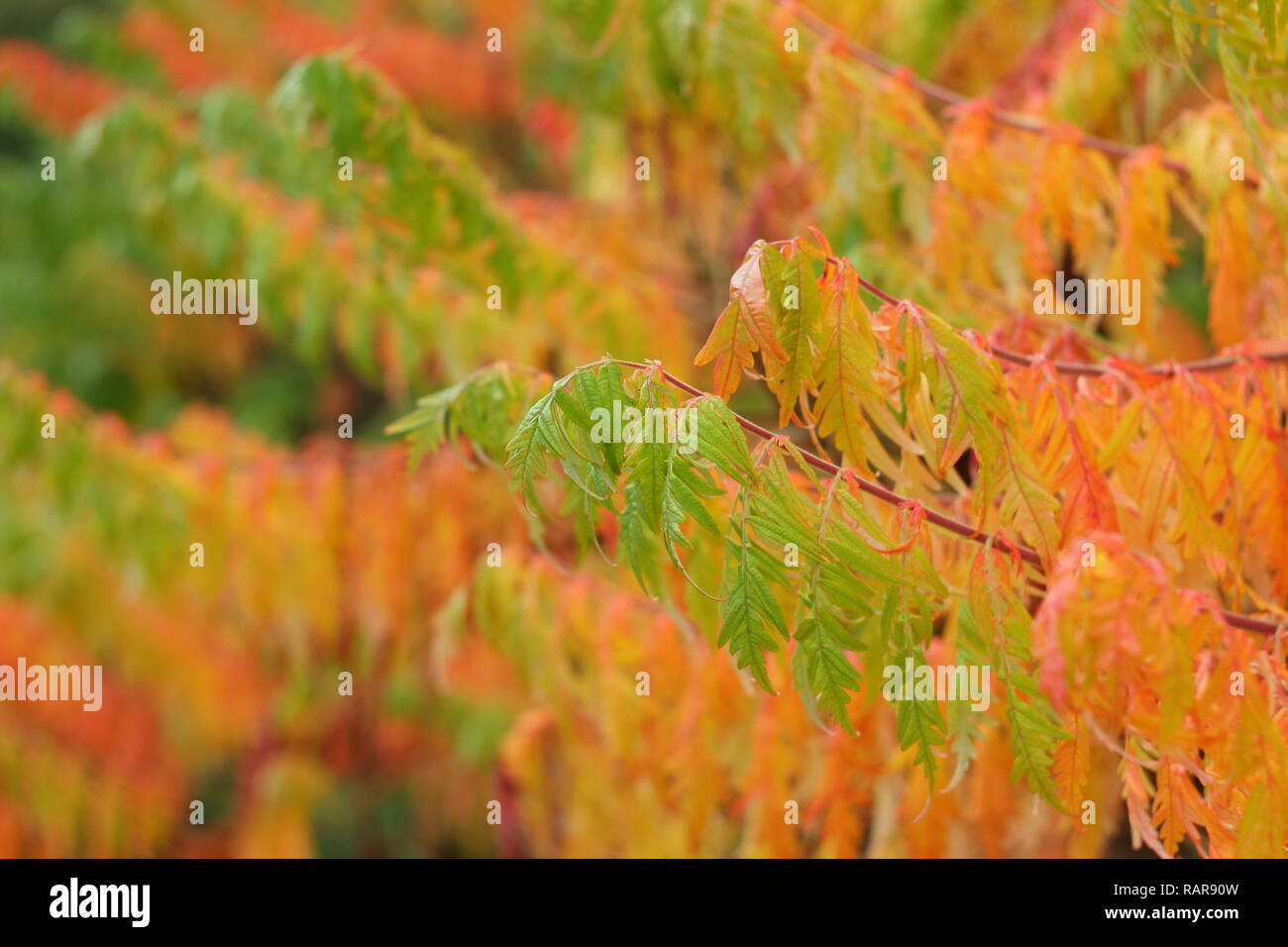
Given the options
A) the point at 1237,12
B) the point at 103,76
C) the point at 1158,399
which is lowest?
the point at 1158,399

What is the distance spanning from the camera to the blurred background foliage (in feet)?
9.94

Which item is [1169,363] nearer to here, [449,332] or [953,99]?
[953,99]

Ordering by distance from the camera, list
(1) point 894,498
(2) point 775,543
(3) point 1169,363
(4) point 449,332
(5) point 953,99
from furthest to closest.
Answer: (4) point 449,332 < (5) point 953,99 < (3) point 1169,363 < (1) point 894,498 < (2) point 775,543

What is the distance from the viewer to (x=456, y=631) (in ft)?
10.2

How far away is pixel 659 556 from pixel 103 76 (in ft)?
21.2

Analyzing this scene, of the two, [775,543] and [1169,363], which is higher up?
[1169,363]

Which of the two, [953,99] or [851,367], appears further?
[953,99]

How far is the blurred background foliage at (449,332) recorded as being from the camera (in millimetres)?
3029

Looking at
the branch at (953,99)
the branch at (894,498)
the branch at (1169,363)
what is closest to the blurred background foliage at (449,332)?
the branch at (953,99)

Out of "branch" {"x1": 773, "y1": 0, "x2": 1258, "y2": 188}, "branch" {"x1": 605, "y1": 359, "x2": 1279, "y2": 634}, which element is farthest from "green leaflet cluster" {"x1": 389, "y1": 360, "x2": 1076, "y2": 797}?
"branch" {"x1": 773, "y1": 0, "x2": 1258, "y2": 188}

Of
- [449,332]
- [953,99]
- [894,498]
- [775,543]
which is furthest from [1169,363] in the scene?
[449,332]

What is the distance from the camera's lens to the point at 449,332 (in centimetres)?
394

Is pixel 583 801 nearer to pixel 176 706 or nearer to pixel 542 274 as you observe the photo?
pixel 542 274

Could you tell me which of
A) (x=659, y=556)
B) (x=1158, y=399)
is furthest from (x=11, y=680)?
(x=1158, y=399)
